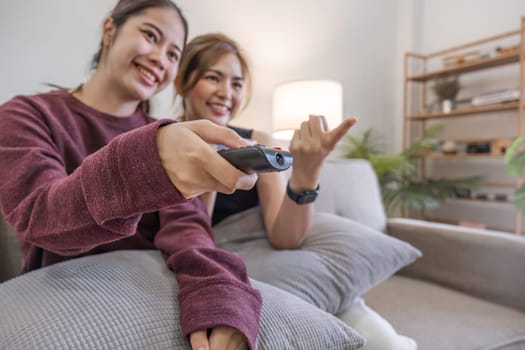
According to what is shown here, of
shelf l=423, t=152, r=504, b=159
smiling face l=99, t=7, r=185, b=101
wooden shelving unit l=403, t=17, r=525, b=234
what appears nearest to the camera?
smiling face l=99, t=7, r=185, b=101

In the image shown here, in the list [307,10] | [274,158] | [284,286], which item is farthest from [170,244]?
[307,10]

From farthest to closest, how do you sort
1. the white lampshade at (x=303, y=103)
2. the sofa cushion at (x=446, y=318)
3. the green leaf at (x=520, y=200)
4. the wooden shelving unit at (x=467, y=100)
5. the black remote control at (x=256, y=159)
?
the wooden shelving unit at (x=467, y=100), the green leaf at (x=520, y=200), the white lampshade at (x=303, y=103), the sofa cushion at (x=446, y=318), the black remote control at (x=256, y=159)

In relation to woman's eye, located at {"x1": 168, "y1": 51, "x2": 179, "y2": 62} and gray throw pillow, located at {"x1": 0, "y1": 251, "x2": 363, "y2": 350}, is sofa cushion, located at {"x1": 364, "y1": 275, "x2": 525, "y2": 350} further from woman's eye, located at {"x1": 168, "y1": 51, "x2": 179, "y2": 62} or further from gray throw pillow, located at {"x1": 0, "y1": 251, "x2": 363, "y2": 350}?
woman's eye, located at {"x1": 168, "y1": 51, "x2": 179, "y2": 62}

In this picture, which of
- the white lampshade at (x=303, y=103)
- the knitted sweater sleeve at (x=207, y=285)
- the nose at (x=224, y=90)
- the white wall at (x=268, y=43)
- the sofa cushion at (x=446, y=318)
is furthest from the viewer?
the white lampshade at (x=303, y=103)

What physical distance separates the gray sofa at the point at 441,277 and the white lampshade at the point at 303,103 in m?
0.30

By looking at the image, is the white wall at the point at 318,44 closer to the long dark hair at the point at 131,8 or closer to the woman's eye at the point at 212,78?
the woman's eye at the point at 212,78

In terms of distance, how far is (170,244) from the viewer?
548 mm

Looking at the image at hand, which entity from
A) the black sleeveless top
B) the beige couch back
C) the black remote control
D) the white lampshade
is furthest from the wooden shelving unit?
the beige couch back

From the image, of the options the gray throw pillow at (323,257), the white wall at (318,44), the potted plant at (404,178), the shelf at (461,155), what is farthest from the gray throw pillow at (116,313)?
the shelf at (461,155)

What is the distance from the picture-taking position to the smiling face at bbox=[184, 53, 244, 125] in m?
0.88

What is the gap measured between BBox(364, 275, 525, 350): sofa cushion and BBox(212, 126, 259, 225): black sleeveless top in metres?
0.42

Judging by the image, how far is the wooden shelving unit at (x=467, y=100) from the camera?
6.73 feet

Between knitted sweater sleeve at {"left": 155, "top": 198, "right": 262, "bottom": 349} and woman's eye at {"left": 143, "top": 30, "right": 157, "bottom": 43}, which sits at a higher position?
woman's eye at {"left": 143, "top": 30, "right": 157, "bottom": 43}

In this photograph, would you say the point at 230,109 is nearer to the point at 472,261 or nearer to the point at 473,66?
the point at 472,261
